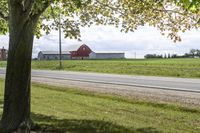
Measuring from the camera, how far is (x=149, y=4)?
10.6m

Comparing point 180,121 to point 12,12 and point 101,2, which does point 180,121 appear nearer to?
point 101,2

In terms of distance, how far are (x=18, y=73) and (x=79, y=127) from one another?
204 centimetres

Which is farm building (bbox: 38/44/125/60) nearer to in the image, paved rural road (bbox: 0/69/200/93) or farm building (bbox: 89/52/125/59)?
farm building (bbox: 89/52/125/59)

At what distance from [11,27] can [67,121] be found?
3162 mm

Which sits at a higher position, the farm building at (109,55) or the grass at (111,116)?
the farm building at (109,55)

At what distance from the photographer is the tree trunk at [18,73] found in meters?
9.41

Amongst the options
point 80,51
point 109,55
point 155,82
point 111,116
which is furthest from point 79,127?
point 109,55

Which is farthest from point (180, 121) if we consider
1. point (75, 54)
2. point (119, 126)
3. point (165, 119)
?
point (75, 54)

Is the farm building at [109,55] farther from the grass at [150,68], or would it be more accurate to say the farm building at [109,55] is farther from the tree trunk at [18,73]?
the tree trunk at [18,73]

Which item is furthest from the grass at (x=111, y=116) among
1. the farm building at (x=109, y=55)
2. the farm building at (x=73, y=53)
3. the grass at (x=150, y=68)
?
the farm building at (x=109, y=55)

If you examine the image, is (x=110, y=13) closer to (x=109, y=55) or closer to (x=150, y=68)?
(x=150, y=68)

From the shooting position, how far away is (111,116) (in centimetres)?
1289

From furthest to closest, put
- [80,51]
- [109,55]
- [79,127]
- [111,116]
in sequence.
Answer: [109,55]
[80,51]
[111,116]
[79,127]

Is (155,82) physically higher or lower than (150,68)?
lower
